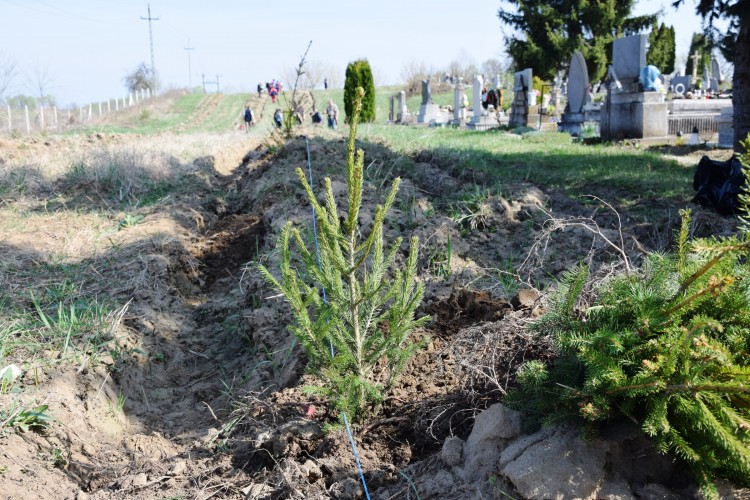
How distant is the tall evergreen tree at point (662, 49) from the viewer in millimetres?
41281

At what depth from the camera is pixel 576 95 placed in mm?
20250

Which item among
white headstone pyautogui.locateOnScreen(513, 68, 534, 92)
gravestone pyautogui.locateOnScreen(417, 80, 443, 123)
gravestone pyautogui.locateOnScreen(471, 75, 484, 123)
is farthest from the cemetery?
gravestone pyautogui.locateOnScreen(417, 80, 443, 123)

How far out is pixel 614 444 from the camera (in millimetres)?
2043

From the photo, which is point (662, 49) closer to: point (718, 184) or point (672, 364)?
point (718, 184)

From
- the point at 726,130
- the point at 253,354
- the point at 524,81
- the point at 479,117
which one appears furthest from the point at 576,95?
the point at 253,354

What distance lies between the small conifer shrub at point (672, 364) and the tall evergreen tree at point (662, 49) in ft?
142

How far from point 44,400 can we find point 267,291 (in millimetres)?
1863

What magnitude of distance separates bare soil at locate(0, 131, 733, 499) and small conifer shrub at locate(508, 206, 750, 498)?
0.45m

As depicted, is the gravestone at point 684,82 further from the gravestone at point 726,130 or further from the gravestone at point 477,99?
the gravestone at point 726,130

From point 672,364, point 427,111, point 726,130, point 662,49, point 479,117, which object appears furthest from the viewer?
point 662,49

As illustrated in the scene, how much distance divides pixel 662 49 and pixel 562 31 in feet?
32.6

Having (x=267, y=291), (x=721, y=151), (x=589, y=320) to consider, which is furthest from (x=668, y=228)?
(x=721, y=151)

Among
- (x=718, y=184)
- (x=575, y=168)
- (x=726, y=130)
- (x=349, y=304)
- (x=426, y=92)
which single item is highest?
(x=426, y=92)

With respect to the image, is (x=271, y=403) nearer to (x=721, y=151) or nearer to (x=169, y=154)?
(x=169, y=154)
